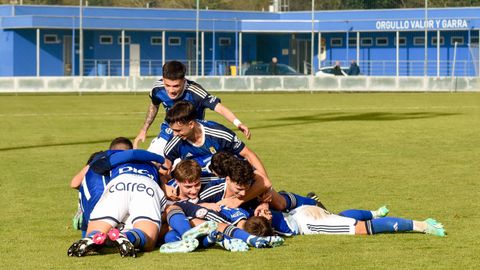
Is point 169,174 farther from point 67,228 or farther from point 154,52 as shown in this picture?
point 154,52

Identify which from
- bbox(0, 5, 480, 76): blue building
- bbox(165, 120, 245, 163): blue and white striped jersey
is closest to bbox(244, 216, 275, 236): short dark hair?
bbox(165, 120, 245, 163): blue and white striped jersey

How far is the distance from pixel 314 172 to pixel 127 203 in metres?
7.21

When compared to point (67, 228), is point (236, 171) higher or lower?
higher

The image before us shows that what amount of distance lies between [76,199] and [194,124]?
3666 mm

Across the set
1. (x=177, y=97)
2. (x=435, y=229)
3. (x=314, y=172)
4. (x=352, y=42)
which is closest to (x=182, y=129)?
(x=177, y=97)

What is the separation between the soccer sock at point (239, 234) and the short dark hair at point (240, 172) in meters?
0.41

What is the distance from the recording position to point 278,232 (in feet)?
33.8

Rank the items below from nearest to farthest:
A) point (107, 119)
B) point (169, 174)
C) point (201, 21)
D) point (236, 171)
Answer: point (236, 171) < point (169, 174) < point (107, 119) < point (201, 21)

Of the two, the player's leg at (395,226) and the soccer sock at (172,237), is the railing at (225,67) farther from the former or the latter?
the soccer sock at (172,237)

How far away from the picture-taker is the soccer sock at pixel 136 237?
362 inches

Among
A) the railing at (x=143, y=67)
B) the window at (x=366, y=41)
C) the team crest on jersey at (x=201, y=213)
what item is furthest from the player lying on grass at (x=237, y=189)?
the window at (x=366, y=41)

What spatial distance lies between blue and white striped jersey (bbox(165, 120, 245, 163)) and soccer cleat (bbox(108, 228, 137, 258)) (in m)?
1.71

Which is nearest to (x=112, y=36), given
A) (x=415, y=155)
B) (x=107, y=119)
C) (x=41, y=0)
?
(x=41, y=0)

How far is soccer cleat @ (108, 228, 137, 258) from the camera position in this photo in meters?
9.02
